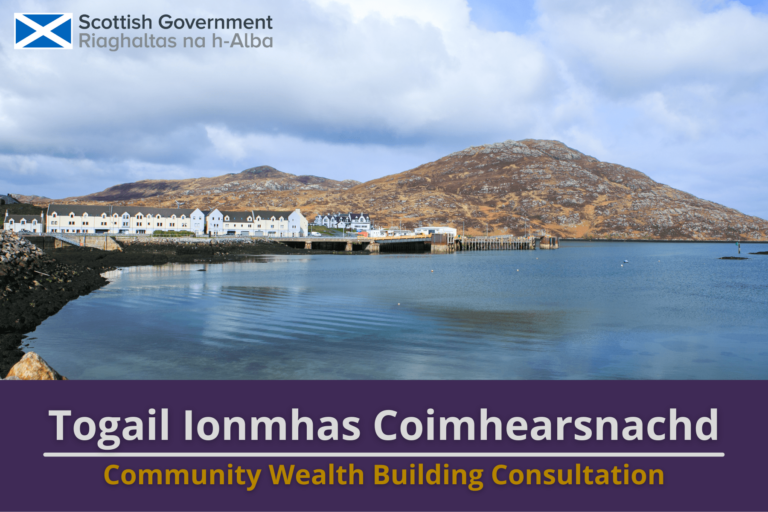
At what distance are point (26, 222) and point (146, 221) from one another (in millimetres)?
25935

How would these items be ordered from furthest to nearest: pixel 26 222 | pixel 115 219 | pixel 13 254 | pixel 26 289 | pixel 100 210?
pixel 100 210
pixel 115 219
pixel 26 222
pixel 13 254
pixel 26 289

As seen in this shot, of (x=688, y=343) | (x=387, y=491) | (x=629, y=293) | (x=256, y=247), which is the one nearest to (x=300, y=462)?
(x=387, y=491)

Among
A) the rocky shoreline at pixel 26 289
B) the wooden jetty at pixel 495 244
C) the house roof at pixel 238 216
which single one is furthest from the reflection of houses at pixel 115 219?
the rocky shoreline at pixel 26 289

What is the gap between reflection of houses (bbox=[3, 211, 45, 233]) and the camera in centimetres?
11531

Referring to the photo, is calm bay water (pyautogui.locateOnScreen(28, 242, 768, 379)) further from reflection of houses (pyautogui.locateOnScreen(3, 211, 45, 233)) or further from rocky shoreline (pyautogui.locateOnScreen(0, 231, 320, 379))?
reflection of houses (pyautogui.locateOnScreen(3, 211, 45, 233))

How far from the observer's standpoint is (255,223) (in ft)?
468

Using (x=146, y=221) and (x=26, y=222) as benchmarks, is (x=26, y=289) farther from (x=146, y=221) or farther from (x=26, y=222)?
(x=26, y=222)

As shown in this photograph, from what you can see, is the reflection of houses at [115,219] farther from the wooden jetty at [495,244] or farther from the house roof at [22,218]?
the wooden jetty at [495,244]

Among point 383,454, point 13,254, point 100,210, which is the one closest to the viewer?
point 383,454

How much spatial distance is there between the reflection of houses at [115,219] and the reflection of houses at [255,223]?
7.02 metres

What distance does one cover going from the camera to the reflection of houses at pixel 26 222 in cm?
11531

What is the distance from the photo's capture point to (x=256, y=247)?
333 feet

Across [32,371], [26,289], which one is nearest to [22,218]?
[26,289]

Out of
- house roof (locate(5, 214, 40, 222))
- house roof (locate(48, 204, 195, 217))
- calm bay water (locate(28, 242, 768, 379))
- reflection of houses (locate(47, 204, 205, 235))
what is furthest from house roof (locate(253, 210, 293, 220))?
calm bay water (locate(28, 242, 768, 379))
